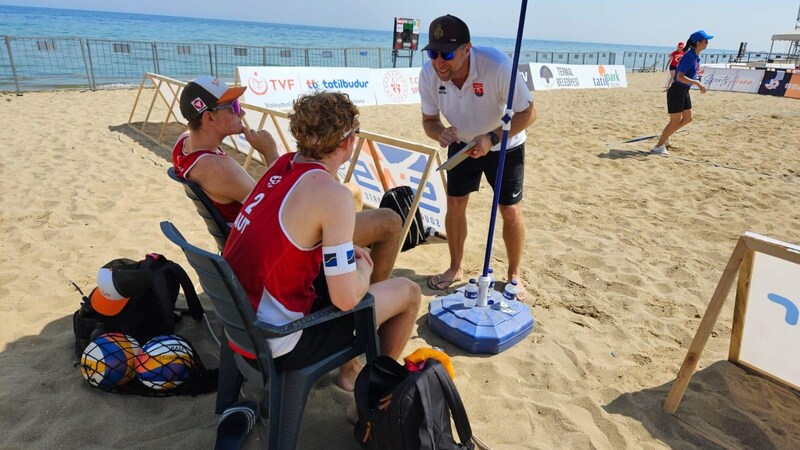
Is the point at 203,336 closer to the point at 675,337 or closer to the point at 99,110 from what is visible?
the point at 675,337

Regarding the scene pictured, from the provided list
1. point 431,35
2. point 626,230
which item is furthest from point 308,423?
point 626,230

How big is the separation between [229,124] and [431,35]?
1.24 metres

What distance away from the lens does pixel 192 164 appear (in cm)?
246

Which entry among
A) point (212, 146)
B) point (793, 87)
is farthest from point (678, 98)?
point (793, 87)

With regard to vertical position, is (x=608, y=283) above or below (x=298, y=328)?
below

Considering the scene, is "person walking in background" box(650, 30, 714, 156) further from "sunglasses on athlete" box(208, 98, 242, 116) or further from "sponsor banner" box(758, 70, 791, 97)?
"sponsor banner" box(758, 70, 791, 97)

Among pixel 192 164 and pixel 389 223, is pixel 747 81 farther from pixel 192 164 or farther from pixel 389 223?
pixel 192 164

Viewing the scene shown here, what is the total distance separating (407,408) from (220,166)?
149 centimetres

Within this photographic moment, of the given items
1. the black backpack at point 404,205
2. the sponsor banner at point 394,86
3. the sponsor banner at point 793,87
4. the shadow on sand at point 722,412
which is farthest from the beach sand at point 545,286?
the sponsor banner at point 793,87

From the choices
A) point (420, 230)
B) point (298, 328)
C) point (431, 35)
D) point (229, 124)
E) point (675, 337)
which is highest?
point (431, 35)

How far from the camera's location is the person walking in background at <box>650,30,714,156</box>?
7.08 meters

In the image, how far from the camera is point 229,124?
103 inches

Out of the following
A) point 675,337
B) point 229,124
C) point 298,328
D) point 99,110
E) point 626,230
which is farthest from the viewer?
point 99,110

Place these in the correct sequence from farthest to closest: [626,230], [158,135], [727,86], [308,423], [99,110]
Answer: [727,86]
[99,110]
[158,135]
[626,230]
[308,423]
